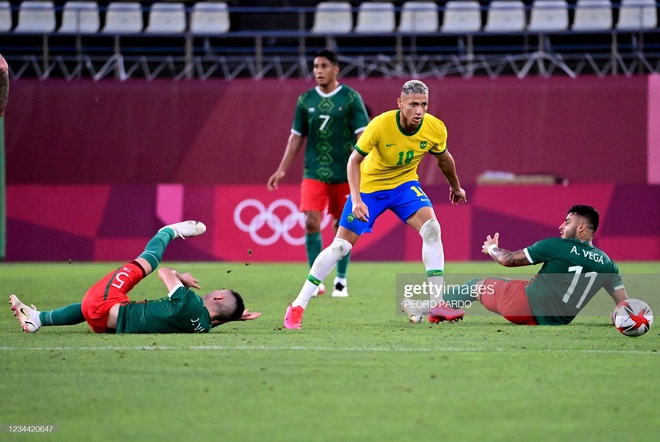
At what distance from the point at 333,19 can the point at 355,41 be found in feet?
2.41

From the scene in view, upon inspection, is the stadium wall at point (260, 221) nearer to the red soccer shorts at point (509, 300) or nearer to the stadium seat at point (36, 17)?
the stadium seat at point (36, 17)

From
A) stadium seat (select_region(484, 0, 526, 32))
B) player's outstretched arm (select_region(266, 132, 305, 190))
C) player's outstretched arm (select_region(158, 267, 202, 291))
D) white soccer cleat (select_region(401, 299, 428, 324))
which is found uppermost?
stadium seat (select_region(484, 0, 526, 32))

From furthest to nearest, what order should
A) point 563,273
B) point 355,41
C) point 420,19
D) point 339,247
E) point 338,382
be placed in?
1. point 355,41
2. point 420,19
3. point 339,247
4. point 563,273
5. point 338,382

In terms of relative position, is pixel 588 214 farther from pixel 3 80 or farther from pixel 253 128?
pixel 253 128

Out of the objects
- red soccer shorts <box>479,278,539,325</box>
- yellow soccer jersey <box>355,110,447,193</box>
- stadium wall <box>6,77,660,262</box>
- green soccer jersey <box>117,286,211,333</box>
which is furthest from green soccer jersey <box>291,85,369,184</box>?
stadium wall <box>6,77,660,262</box>

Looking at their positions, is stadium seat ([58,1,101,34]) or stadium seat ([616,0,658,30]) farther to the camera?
stadium seat ([58,1,101,34])

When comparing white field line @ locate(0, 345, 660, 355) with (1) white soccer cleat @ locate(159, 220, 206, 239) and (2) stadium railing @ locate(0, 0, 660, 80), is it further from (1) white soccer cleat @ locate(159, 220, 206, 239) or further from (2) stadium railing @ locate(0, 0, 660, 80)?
(2) stadium railing @ locate(0, 0, 660, 80)

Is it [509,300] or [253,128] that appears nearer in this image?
[509,300]

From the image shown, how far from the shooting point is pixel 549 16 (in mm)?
21688

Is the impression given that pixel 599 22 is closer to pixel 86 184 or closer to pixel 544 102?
pixel 544 102

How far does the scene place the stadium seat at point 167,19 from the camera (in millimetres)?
21844

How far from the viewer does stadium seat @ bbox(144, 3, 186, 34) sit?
860 inches

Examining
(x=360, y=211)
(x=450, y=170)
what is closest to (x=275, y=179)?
(x=450, y=170)

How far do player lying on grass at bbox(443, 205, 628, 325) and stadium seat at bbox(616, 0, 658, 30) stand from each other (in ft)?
43.3
